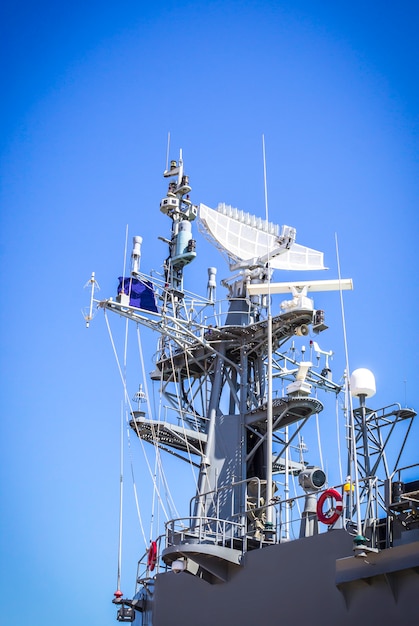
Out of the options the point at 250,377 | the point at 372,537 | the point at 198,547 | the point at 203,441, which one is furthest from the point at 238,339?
the point at 372,537

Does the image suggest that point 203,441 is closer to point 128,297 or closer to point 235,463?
point 235,463

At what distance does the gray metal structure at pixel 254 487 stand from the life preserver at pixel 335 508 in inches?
1.4

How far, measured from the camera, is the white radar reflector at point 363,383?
2066 cm

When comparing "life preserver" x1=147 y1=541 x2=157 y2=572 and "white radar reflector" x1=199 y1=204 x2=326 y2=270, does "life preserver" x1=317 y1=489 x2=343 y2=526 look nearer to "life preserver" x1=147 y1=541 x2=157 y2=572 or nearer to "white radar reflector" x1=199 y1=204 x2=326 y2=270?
"life preserver" x1=147 y1=541 x2=157 y2=572

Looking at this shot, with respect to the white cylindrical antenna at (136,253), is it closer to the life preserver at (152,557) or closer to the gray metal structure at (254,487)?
the gray metal structure at (254,487)

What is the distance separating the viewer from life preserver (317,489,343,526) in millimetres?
19031

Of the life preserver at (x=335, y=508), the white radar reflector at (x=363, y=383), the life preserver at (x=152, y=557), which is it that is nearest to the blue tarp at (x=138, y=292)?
the life preserver at (x=152, y=557)

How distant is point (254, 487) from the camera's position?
26547mm

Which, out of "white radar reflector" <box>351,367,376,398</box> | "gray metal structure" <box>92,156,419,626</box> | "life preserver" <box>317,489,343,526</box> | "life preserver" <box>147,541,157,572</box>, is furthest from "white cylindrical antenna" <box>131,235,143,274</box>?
"life preserver" <box>317,489,343,526</box>

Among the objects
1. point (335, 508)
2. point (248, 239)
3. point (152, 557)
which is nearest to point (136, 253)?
point (248, 239)

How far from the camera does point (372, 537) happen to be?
1869 centimetres

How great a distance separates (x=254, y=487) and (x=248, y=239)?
890cm

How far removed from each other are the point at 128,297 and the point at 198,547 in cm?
921

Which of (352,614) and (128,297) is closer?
(352,614)
